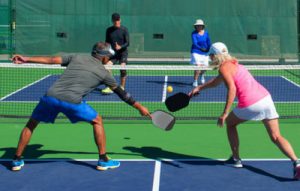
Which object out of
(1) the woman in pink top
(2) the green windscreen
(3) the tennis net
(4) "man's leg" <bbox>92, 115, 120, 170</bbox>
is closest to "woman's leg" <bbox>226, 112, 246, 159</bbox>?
(1) the woman in pink top

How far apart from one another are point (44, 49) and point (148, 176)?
1581cm

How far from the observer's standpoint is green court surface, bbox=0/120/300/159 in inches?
307

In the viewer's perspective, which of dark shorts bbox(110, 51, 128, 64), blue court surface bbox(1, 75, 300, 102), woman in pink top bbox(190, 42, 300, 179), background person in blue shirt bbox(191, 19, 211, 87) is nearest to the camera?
woman in pink top bbox(190, 42, 300, 179)

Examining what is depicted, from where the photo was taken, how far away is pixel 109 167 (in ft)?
22.9

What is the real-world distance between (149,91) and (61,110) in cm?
742

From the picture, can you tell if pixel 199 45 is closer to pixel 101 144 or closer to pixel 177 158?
pixel 177 158

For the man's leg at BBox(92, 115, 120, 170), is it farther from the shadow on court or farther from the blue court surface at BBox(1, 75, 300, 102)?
the blue court surface at BBox(1, 75, 300, 102)

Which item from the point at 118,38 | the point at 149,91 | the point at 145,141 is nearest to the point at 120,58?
the point at 118,38

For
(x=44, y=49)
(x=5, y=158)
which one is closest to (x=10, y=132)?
(x=5, y=158)

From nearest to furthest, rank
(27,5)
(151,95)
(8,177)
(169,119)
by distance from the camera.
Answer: (8,177)
(169,119)
(151,95)
(27,5)

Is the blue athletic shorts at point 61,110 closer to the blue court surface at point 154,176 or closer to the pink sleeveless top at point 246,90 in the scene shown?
the blue court surface at point 154,176

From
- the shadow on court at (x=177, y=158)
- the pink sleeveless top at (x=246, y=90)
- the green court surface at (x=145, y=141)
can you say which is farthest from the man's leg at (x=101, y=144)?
the pink sleeveless top at (x=246, y=90)

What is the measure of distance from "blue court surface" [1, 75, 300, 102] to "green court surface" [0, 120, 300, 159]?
269 centimetres

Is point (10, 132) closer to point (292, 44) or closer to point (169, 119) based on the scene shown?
point (169, 119)
